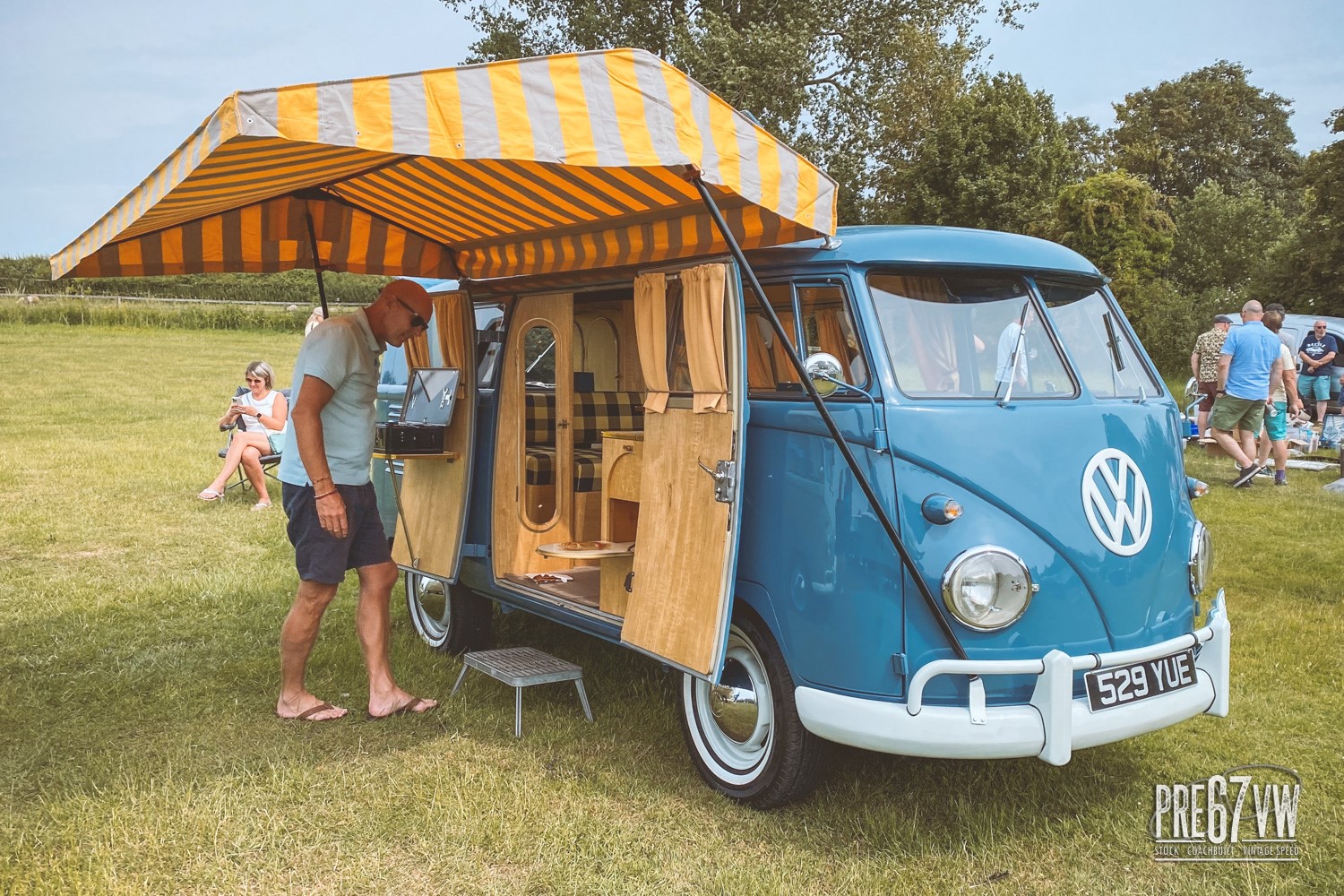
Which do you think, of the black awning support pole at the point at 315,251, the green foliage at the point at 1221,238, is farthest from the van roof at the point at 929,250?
the green foliage at the point at 1221,238

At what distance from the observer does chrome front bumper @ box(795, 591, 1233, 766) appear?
12.1ft

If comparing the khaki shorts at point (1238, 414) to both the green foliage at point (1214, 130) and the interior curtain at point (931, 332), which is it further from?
the green foliage at point (1214, 130)

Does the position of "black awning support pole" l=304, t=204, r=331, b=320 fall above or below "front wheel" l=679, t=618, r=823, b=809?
above

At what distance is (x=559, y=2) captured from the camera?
2958 centimetres

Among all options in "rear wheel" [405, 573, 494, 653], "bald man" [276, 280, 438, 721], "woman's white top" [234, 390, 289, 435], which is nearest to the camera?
"bald man" [276, 280, 438, 721]

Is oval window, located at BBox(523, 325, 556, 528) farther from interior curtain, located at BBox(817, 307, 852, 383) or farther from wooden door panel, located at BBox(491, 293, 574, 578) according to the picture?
interior curtain, located at BBox(817, 307, 852, 383)

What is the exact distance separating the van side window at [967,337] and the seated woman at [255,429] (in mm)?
8521

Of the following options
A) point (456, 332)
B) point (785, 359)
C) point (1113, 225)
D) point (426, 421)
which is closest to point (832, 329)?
point (785, 359)

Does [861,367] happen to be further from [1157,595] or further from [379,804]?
[379,804]

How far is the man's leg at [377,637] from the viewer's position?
17.7 ft

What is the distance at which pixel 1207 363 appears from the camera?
13930mm

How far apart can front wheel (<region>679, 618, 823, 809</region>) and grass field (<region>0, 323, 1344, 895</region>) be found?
107 millimetres

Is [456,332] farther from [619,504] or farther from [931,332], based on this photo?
[931,332]

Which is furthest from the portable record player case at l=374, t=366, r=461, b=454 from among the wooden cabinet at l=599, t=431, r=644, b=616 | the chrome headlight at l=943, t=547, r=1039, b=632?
the chrome headlight at l=943, t=547, r=1039, b=632
